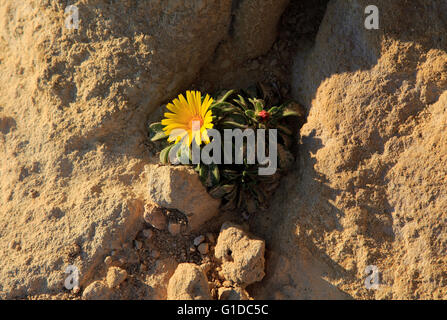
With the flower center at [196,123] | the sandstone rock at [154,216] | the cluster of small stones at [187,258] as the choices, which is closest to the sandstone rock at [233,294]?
the cluster of small stones at [187,258]

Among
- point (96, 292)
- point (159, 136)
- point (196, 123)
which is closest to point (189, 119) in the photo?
point (196, 123)

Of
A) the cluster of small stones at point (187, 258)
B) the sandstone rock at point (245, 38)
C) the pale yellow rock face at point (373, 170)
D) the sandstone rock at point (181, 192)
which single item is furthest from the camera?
the sandstone rock at point (245, 38)

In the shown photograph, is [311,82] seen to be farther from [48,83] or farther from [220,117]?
[48,83]

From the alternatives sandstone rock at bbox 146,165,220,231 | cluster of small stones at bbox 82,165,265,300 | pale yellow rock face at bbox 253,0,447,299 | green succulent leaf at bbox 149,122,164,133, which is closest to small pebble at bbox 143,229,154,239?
cluster of small stones at bbox 82,165,265,300

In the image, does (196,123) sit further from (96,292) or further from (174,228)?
(96,292)

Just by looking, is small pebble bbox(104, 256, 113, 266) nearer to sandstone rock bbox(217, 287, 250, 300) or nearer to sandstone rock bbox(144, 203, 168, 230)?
sandstone rock bbox(144, 203, 168, 230)

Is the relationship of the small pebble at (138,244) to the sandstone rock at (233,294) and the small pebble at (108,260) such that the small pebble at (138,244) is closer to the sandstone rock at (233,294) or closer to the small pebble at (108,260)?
the small pebble at (108,260)

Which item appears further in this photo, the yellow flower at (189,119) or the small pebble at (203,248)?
the small pebble at (203,248)
